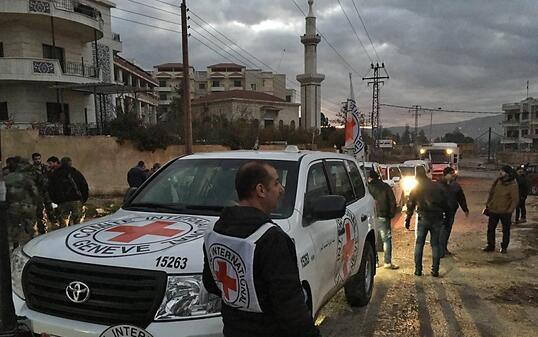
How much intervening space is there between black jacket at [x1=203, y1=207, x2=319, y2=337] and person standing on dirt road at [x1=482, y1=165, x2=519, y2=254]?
323 inches

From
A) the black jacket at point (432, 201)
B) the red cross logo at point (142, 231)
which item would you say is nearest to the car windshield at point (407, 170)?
the black jacket at point (432, 201)

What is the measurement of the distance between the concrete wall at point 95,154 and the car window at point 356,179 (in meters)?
17.1

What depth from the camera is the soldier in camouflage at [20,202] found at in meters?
7.16

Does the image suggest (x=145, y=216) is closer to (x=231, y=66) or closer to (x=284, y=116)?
(x=284, y=116)

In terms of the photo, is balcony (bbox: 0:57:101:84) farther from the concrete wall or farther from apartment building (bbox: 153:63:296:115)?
apartment building (bbox: 153:63:296:115)

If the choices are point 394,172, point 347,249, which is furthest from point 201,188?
point 394,172

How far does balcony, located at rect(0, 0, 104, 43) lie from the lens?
24016 mm

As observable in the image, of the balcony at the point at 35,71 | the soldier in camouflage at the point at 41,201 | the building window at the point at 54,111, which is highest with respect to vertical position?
the balcony at the point at 35,71

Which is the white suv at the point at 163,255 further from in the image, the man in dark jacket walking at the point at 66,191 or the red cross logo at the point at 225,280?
the man in dark jacket walking at the point at 66,191

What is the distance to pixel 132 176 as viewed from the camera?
10688 millimetres

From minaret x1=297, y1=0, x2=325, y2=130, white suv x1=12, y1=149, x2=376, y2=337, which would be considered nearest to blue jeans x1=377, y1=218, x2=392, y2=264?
white suv x1=12, y1=149, x2=376, y2=337

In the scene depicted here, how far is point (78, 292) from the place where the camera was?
2.62m

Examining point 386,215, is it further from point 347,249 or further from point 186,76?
point 186,76

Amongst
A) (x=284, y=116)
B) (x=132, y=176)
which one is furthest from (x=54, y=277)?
(x=284, y=116)
